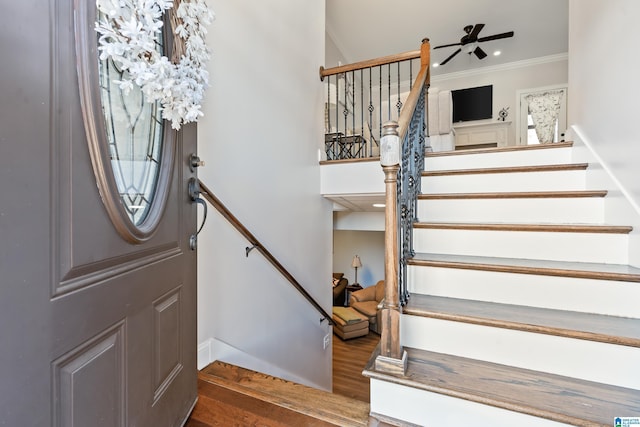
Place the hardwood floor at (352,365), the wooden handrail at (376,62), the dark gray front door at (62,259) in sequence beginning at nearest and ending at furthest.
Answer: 1. the dark gray front door at (62,259)
2. the wooden handrail at (376,62)
3. the hardwood floor at (352,365)

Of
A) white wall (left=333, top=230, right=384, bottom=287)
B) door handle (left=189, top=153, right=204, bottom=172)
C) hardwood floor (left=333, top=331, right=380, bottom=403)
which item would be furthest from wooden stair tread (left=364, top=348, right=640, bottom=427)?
white wall (left=333, top=230, right=384, bottom=287)

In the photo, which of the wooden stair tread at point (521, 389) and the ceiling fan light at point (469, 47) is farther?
the ceiling fan light at point (469, 47)

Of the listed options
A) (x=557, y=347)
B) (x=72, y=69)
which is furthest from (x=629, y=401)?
(x=72, y=69)

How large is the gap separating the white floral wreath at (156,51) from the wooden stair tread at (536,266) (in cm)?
136

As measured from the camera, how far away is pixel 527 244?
5.57ft

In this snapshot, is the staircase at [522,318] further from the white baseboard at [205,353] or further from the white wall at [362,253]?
the white wall at [362,253]

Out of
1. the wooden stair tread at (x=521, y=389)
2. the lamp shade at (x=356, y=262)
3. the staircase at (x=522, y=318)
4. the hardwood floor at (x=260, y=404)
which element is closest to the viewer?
the wooden stair tread at (x=521, y=389)

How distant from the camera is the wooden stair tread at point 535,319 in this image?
3.68 feet

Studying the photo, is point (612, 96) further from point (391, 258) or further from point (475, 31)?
point (475, 31)

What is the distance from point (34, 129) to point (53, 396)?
550 millimetres

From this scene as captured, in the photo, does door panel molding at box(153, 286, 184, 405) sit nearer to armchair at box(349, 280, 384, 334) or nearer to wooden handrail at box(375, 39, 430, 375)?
wooden handrail at box(375, 39, 430, 375)

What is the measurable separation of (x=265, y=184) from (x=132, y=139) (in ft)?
4.15

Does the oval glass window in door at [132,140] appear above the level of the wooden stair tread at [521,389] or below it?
above

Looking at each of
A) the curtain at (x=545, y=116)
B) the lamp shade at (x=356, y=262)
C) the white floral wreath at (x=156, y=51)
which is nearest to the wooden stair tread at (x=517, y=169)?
the white floral wreath at (x=156, y=51)
